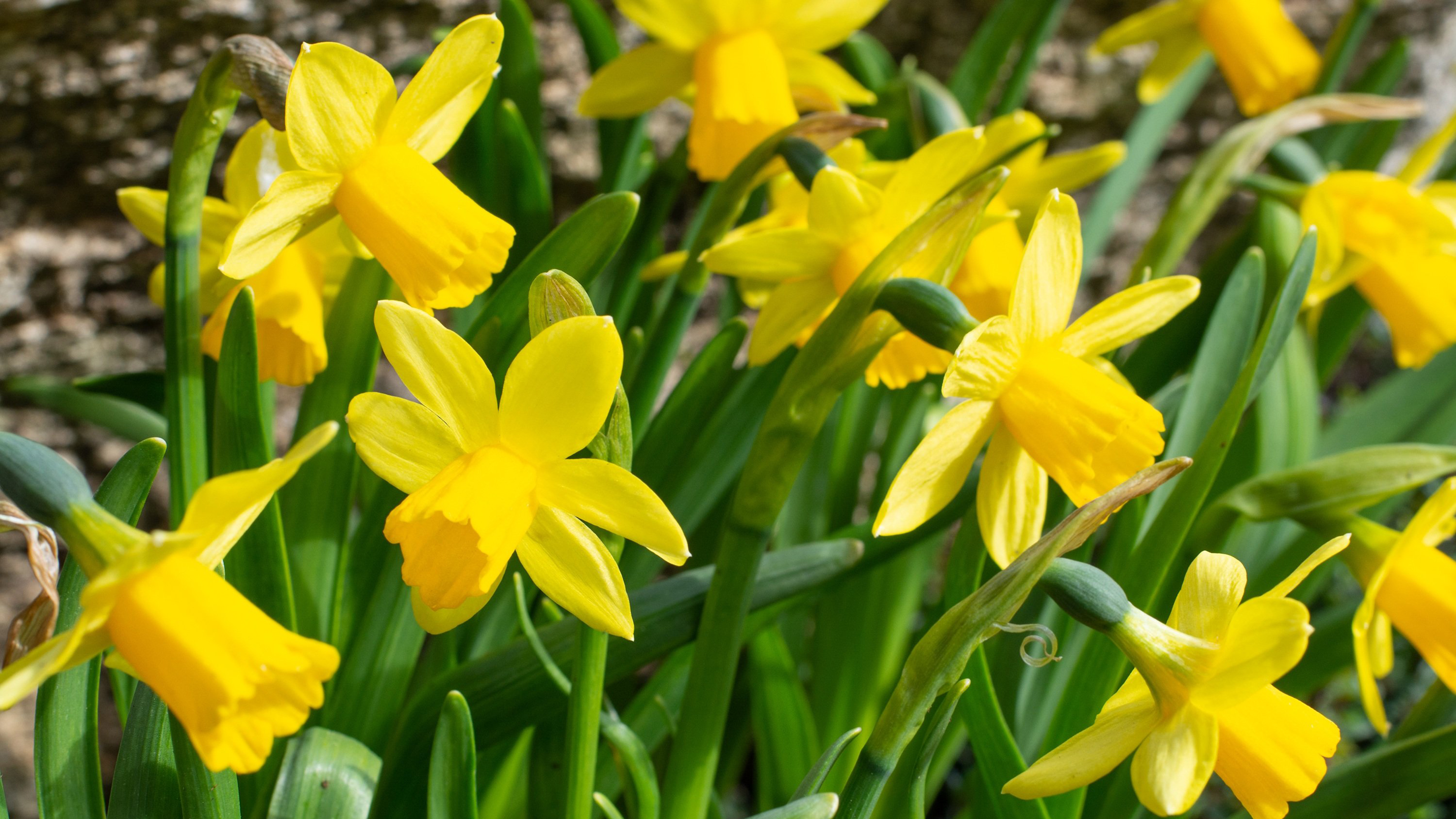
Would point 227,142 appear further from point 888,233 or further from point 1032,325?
point 1032,325

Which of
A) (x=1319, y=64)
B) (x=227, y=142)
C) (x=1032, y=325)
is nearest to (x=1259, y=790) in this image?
(x=1032, y=325)

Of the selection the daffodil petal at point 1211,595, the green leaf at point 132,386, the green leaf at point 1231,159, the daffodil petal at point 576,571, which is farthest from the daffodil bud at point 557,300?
the green leaf at point 1231,159

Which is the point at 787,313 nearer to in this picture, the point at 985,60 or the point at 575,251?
the point at 575,251

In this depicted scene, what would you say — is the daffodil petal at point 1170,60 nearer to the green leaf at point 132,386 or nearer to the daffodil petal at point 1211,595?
the daffodil petal at point 1211,595

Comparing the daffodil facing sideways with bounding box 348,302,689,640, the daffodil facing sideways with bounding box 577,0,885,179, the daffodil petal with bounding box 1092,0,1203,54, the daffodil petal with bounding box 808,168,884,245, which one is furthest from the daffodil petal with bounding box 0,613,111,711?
the daffodil petal with bounding box 1092,0,1203,54

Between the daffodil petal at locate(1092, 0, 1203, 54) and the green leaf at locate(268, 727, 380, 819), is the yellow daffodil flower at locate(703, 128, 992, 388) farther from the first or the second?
the daffodil petal at locate(1092, 0, 1203, 54)
